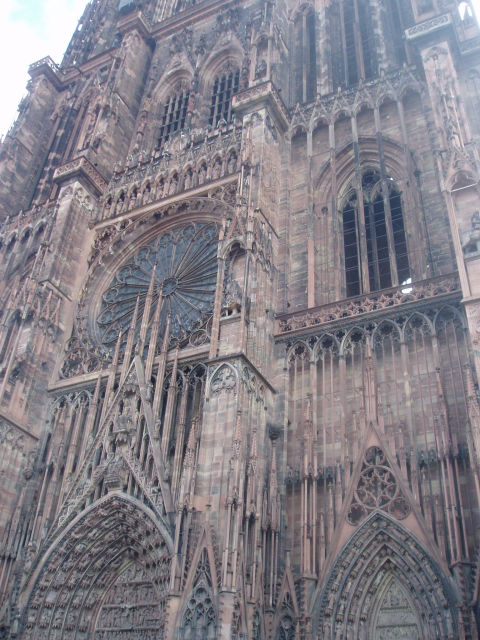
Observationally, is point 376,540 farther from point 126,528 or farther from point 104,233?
point 104,233

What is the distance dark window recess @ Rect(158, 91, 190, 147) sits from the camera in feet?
86.0

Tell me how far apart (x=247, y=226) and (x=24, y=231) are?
11604 mm

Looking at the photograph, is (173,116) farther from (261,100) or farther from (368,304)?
(368,304)

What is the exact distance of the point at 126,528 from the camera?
49.2ft

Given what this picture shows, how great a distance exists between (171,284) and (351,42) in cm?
1109

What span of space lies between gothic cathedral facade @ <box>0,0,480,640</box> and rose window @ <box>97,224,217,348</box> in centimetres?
8

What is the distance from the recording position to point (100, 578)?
15344mm

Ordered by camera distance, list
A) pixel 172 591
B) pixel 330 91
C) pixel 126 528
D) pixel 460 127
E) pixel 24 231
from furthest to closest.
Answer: pixel 24 231, pixel 330 91, pixel 460 127, pixel 126 528, pixel 172 591

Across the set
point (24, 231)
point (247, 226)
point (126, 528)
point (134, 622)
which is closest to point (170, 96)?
point (24, 231)

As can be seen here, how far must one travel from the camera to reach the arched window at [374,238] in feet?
54.6

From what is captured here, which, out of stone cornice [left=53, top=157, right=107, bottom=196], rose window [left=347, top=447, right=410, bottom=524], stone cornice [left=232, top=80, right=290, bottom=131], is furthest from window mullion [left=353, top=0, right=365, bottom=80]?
rose window [left=347, top=447, right=410, bottom=524]

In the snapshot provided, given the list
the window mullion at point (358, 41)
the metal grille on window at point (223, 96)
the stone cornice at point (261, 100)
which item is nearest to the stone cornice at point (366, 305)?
the stone cornice at point (261, 100)

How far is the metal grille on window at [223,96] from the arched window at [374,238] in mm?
8448

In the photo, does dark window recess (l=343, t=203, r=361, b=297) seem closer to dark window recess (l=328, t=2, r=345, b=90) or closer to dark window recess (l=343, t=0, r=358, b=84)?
dark window recess (l=328, t=2, r=345, b=90)
